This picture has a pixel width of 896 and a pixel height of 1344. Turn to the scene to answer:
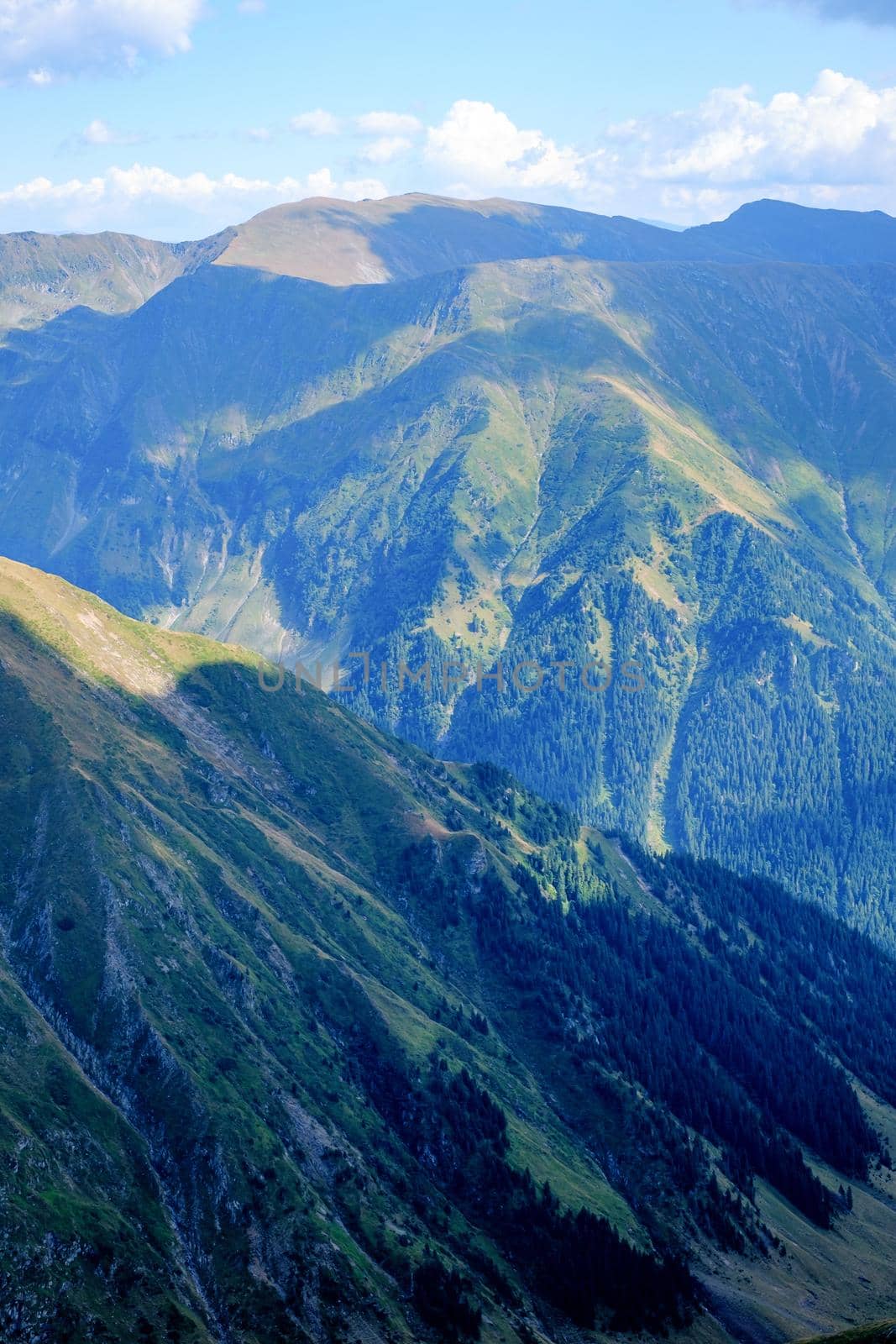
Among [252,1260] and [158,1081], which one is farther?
[158,1081]

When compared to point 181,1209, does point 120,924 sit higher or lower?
higher

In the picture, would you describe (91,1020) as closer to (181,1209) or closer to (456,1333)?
(181,1209)

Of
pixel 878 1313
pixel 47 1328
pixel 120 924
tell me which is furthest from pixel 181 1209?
pixel 878 1313

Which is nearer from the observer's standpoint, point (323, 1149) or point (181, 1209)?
point (181, 1209)

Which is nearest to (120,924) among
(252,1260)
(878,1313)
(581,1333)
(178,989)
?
(178,989)

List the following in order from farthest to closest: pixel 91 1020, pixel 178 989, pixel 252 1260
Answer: pixel 178 989, pixel 91 1020, pixel 252 1260

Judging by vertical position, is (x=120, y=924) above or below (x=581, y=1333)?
above

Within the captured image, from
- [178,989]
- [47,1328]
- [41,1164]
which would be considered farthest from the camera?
[178,989]

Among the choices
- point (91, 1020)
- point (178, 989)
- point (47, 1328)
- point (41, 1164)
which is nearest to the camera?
point (47, 1328)

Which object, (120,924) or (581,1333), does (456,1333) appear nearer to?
(581,1333)
